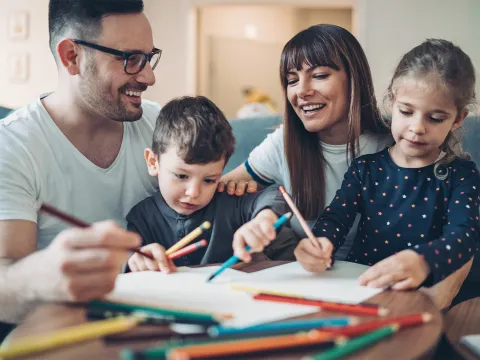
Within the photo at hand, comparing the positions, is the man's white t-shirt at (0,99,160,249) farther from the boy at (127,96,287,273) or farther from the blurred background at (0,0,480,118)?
the blurred background at (0,0,480,118)

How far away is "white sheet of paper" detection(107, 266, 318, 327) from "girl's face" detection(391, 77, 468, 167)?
0.54 metres

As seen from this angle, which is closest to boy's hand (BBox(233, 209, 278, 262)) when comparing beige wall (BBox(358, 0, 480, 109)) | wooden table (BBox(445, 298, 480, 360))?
wooden table (BBox(445, 298, 480, 360))

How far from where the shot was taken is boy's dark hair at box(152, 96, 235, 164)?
135cm

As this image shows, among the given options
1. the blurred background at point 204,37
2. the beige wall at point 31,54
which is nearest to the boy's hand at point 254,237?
the blurred background at point 204,37

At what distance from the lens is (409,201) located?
141 centimetres

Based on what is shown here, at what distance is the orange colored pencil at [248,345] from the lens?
0.64 meters

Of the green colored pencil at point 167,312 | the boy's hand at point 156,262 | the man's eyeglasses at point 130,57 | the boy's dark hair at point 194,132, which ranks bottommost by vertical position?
the boy's hand at point 156,262

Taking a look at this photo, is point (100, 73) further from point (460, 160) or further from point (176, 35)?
point (176, 35)

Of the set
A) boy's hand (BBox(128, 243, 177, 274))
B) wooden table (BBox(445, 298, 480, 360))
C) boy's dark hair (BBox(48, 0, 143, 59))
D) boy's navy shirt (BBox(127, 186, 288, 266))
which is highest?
boy's dark hair (BBox(48, 0, 143, 59))

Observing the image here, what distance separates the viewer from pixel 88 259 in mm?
860

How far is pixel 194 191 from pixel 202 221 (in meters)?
0.13

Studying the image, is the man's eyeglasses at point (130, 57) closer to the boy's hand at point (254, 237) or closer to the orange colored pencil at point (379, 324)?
the boy's hand at point (254, 237)

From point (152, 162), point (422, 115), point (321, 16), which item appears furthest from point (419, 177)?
point (321, 16)

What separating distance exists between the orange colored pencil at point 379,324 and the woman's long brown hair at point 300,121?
84 cm
